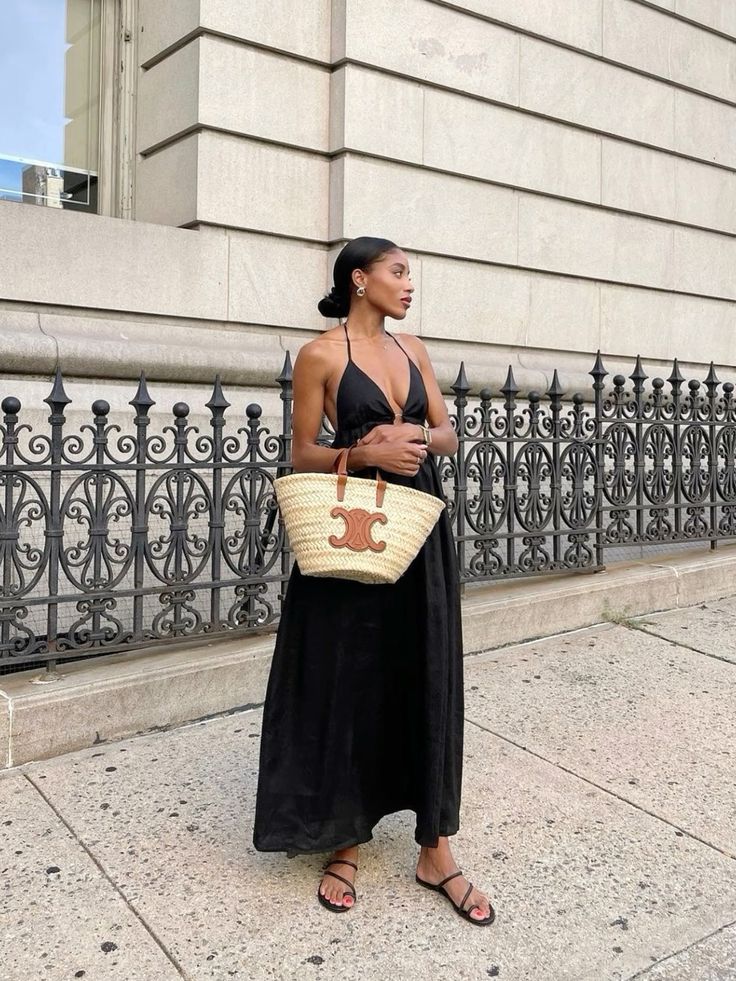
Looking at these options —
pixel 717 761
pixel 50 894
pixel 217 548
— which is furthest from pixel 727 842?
pixel 217 548

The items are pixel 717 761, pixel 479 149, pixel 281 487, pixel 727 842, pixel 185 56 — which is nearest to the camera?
Result: pixel 281 487

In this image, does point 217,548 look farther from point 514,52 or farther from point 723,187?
point 723,187

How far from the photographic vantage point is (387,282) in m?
2.76

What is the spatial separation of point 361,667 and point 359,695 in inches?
3.6

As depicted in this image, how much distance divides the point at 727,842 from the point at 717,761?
739 mm

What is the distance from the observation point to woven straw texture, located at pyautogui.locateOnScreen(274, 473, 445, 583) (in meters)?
2.48

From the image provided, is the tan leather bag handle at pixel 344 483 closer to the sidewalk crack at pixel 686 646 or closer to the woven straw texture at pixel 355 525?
the woven straw texture at pixel 355 525

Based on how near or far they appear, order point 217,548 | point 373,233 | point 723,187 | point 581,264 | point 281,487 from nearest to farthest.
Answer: point 281,487, point 217,548, point 373,233, point 581,264, point 723,187

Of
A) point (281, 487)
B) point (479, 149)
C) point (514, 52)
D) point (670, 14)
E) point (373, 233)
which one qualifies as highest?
point (670, 14)

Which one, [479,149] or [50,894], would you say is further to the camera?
[479,149]

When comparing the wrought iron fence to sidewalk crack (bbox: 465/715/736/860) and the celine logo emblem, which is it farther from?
sidewalk crack (bbox: 465/715/736/860)

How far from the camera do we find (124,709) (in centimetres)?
401

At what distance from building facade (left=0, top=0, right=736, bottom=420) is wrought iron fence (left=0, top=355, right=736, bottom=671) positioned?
0.82 meters

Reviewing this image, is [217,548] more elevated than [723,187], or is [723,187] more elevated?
[723,187]
